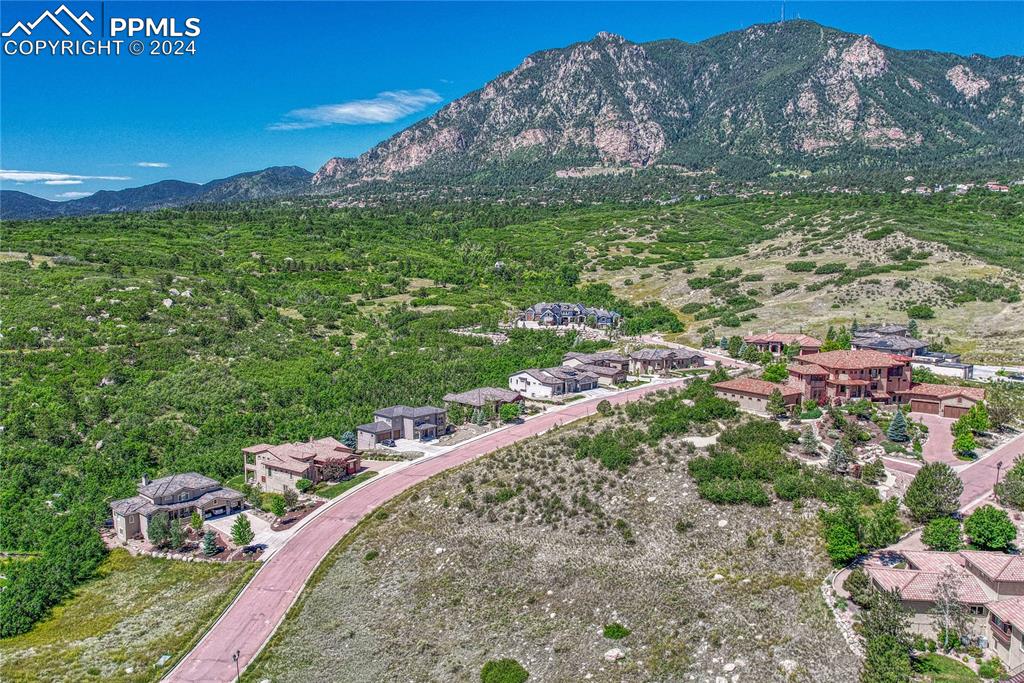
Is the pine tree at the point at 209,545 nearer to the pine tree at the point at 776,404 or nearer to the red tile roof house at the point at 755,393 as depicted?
the red tile roof house at the point at 755,393

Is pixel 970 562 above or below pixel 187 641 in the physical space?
above

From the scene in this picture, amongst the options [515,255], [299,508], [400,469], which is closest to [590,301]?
[515,255]

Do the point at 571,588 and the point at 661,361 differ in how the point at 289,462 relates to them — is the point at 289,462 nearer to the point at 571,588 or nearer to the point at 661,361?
the point at 571,588

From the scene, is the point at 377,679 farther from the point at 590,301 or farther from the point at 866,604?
the point at 590,301

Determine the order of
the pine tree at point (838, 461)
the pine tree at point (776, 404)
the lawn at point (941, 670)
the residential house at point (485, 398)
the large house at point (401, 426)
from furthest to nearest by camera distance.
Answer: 1. the residential house at point (485, 398)
2. the large house at point (401, 426)
3. the pine tree at point (776, 404)
4. the pine tree at point (838, 461)
5. the lawn at point (941, 670)

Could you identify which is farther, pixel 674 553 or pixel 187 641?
pixel 674 553

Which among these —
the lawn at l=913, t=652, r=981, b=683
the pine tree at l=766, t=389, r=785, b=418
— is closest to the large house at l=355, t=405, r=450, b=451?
the pine tree at l=766, t=389, r=785, b=418

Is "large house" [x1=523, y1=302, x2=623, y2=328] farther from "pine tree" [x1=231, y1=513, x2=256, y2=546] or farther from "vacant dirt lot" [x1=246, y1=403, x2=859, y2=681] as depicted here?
"pine tree" [x1=231, y1=513, x2=256, y2=546]

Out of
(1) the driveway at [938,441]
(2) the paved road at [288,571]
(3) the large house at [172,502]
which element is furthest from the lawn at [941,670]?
(3) the large house at [172,502]
